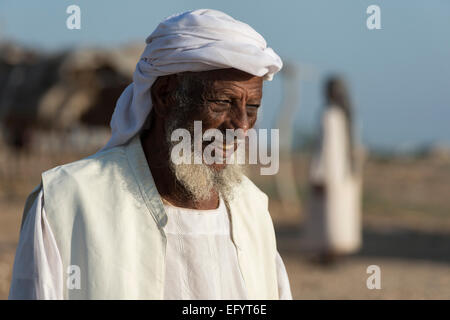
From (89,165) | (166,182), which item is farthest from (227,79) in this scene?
(89,165)

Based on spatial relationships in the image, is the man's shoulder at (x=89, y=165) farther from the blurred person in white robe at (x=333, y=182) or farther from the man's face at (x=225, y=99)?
the blurred person in white robe at (x=333, y=182)

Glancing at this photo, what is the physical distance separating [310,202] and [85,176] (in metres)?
7.45

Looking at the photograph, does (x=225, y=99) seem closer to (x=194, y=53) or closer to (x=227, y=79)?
(x=227, y=79)

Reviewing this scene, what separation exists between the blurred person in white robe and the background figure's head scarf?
6681 millimetres

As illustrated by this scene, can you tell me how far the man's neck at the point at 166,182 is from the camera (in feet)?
8.25

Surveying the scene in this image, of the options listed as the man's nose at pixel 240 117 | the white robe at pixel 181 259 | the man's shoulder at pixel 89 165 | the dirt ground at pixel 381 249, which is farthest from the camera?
the dirt ground at pixel 381 249

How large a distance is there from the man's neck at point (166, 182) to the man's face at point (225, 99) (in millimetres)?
204

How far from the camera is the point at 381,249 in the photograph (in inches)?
453

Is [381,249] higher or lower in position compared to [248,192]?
lower

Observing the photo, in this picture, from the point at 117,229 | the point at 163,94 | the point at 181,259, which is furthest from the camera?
the point at 163,94

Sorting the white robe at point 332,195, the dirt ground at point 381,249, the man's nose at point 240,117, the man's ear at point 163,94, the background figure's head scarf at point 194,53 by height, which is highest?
the background figure's head scarf at point 194,53

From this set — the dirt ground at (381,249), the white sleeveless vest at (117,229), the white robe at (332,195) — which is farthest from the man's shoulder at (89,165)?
the white robe at (332,195)

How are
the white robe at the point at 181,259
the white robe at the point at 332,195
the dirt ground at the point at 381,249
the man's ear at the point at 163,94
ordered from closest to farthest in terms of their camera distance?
the white robe at the point at 181,259 < the man's ear at the point at 163,94 < the dirt ground at the point at 381,249 < the white robe at the point at 332,195

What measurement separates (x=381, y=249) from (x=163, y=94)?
31.2 ft
